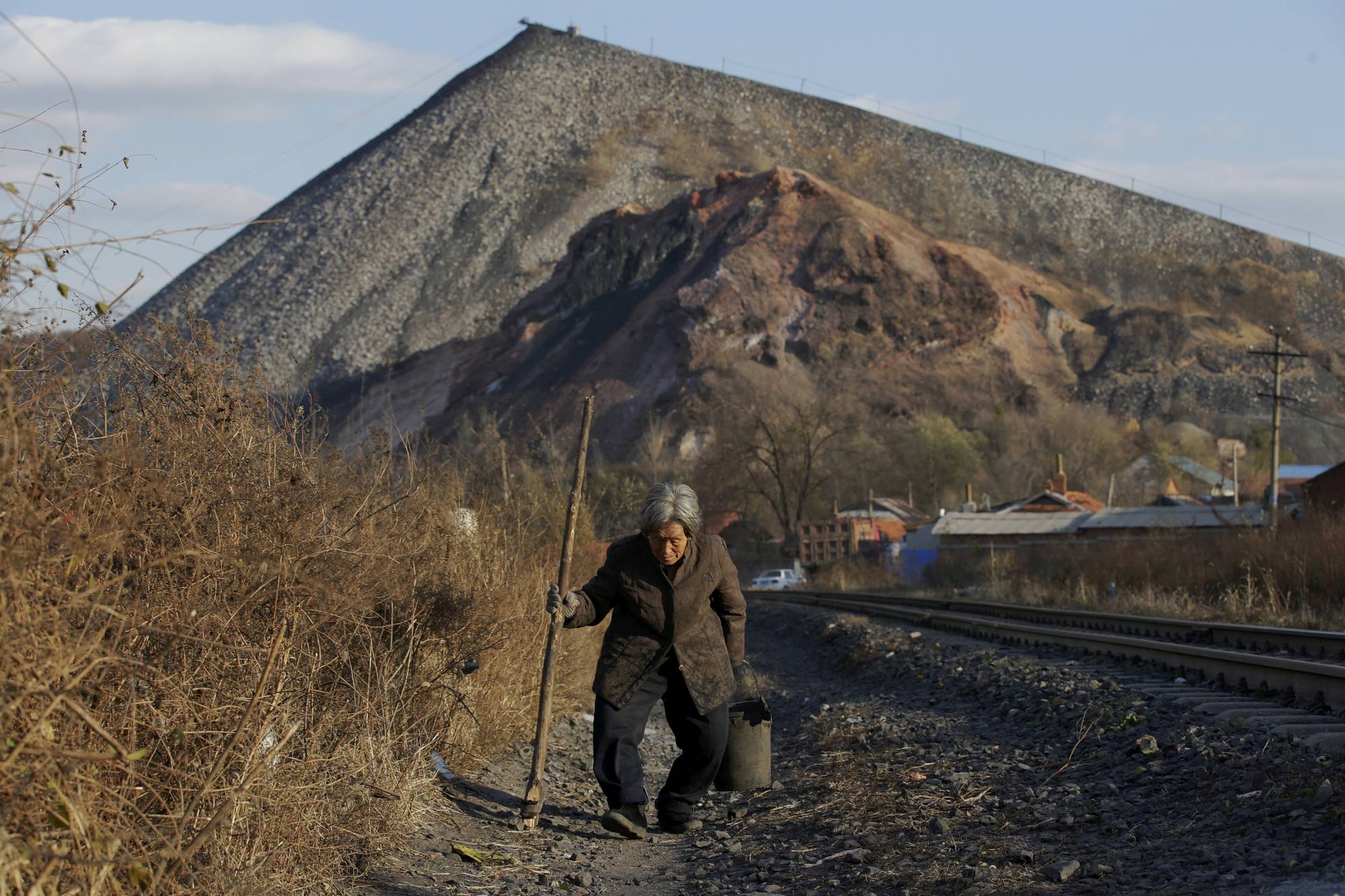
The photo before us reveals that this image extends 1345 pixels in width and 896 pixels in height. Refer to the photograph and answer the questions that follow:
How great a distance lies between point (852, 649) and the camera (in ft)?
55.6

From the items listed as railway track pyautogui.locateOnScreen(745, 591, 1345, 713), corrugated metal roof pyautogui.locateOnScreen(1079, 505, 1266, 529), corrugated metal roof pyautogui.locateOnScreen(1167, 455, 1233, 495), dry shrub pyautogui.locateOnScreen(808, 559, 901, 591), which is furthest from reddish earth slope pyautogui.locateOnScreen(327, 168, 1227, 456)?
railway track pyautogui.locateOnScreen(745, 591, 1345, 713)

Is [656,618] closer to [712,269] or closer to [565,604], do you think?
[565,604]

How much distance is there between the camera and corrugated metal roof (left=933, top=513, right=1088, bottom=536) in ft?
137

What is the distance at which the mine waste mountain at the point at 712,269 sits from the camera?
78.0m

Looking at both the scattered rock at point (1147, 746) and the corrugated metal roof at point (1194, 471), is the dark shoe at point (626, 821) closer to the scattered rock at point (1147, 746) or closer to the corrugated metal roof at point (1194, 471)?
the scattered rock at point (1147, 746)

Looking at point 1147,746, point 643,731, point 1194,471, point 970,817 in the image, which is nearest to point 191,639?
point 643,731

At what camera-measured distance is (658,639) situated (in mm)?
6242

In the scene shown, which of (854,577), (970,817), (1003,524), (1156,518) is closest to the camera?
(970,817)

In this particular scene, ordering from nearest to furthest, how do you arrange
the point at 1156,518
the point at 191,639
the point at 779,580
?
1. the point at 191,639
2. the point at 1156,518
3. the point at 779,580

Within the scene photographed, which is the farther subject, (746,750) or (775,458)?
(775,458)

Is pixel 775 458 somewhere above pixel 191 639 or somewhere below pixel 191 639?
above

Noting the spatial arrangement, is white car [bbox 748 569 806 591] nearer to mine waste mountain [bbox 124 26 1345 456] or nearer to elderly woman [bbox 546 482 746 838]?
mine waste mountain [bbox 124 26 1345 456]

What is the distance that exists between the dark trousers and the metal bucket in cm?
47

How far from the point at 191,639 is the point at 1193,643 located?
33.6 ft
